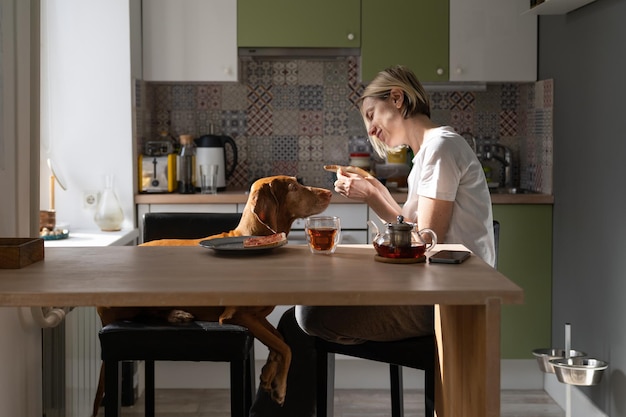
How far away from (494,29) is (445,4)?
11.0 inches

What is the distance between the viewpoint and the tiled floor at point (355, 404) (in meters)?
4.14

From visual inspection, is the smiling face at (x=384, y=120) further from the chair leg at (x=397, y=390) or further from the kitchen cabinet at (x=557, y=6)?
the kitchen cabinet at (x=557, y=6)

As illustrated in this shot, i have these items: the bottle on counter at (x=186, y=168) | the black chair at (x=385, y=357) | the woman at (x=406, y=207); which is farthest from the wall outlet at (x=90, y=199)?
the black chair at (x=385, y=357)

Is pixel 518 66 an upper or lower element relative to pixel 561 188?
upper

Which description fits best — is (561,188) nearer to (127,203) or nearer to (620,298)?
(620,298)

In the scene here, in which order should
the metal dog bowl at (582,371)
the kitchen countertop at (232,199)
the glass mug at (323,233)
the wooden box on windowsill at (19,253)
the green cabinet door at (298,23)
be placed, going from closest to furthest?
1. the wooden box on windowsill at (19,253)
2. the glass mug at (323,233)
3. the metal dog bowl at (582,371)
4. the kitchen countertop at (232,199)
5. the green cabinet door at (298,23)

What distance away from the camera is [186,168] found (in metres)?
4.59

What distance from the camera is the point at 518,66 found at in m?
4.61

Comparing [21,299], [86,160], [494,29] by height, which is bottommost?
[21,299]

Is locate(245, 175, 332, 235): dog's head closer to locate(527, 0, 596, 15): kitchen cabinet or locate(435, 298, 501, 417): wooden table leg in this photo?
locate(435, 298, 501, 417): wooden table leg

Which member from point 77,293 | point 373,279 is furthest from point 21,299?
point 373,279

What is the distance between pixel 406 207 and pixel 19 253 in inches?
53.3

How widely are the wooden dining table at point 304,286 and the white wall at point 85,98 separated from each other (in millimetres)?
1988

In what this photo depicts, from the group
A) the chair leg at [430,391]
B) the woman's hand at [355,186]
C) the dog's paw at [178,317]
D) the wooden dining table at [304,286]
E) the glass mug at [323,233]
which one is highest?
the woman's hand at [355,186]
